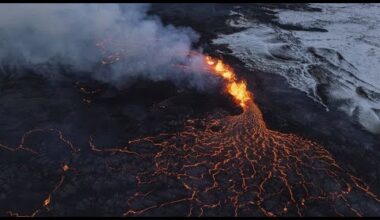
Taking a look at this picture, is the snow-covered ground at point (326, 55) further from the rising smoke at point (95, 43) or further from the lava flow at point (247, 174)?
the lava flow at point (247, 174)

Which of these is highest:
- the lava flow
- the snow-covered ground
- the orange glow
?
the lava flow

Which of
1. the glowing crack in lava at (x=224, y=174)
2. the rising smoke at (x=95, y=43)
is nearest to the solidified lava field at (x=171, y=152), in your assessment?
the glowing crack in lava at (x=224, y=174)

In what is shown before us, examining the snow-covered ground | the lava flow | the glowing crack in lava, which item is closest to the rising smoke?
the snow-covered ground

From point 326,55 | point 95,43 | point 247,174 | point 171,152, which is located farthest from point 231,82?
point 95,43

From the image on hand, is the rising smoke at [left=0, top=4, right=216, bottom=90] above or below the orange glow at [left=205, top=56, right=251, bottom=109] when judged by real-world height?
above

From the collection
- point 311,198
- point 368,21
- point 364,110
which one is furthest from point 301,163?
point 368,21

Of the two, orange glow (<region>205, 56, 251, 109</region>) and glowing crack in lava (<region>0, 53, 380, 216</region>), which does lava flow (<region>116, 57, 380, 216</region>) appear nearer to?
glowing crack in lava (<region>0, 53, 380, 216</region>)

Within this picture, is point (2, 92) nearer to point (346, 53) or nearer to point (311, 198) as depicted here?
point (311, 198)
